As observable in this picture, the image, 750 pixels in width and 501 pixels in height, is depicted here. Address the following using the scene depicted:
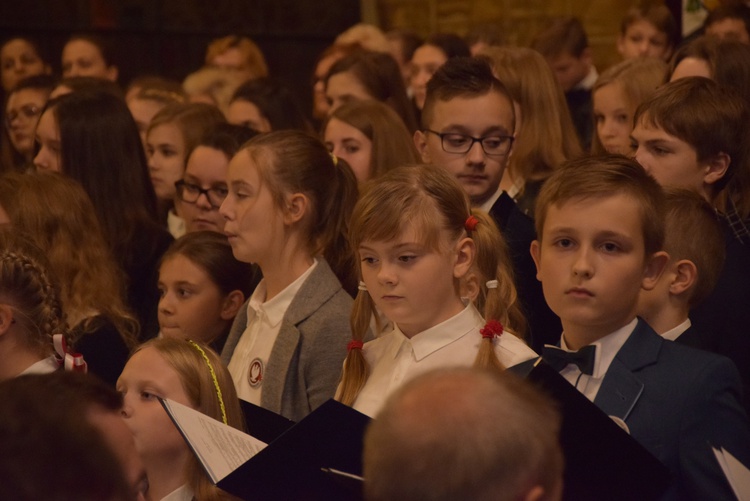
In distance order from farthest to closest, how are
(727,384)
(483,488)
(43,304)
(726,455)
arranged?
1. (43,304)
2. (727,384)
3. (726,455)
4. (483,488)

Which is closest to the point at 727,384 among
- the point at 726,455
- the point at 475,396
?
the point at 726,455

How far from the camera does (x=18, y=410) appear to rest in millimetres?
1458

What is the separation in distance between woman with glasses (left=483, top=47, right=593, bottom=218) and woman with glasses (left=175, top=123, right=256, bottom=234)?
3.02ft

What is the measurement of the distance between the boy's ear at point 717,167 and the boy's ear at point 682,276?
1.63ft

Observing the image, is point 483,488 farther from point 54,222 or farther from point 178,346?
point 54,222

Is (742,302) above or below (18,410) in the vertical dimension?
below

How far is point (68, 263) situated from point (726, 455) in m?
2.24

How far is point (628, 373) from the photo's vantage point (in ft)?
7.34

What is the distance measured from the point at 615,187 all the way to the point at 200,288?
1571mm

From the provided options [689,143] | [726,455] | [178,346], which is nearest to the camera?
[726,455]

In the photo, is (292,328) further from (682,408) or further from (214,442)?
(682,408)

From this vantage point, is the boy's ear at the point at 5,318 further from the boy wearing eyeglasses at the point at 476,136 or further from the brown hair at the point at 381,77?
the brown hair at the point at 381,77

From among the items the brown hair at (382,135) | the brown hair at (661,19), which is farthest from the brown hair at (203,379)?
the brown hair at (661,19)

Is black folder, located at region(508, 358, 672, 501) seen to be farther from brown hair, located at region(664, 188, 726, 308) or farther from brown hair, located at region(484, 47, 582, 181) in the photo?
brown hair, located at region(484, 47, 582, 181)
